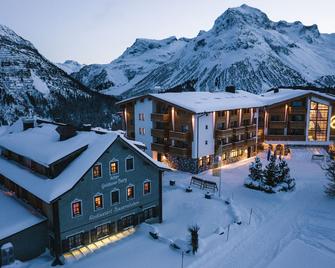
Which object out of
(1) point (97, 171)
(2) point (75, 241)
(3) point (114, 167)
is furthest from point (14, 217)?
(3) point (114, 167)

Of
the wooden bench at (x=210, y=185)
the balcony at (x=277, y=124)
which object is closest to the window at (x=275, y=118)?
the balcony at (x=277, y=124)

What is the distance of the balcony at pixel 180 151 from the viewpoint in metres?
46.5

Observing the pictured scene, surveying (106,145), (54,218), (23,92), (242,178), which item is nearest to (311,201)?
(242,178)

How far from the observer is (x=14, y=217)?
82.8 feet

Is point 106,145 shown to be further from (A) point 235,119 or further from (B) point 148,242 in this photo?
(A) point 235,119

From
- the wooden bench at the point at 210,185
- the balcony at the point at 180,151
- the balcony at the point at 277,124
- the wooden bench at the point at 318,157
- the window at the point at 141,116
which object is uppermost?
the window at the point at 141,116

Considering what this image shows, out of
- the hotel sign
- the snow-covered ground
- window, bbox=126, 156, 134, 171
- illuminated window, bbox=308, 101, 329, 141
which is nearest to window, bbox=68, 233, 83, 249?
the snow-covered ground

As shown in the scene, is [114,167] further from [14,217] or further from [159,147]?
[159,147]

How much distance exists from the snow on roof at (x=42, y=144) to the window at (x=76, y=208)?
3649 mm

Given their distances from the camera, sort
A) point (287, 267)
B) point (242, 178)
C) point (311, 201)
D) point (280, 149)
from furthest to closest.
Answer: point (280, 149) < point (242, 178) < point (311, 201) < point (287, 267)

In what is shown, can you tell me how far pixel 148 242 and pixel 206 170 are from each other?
23.4 meters

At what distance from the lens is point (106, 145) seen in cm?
2578

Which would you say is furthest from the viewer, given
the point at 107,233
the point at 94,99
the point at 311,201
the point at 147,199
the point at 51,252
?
the point at 94,99

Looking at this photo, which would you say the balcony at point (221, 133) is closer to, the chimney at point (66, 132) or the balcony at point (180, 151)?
the balcony at point (180, 151)
